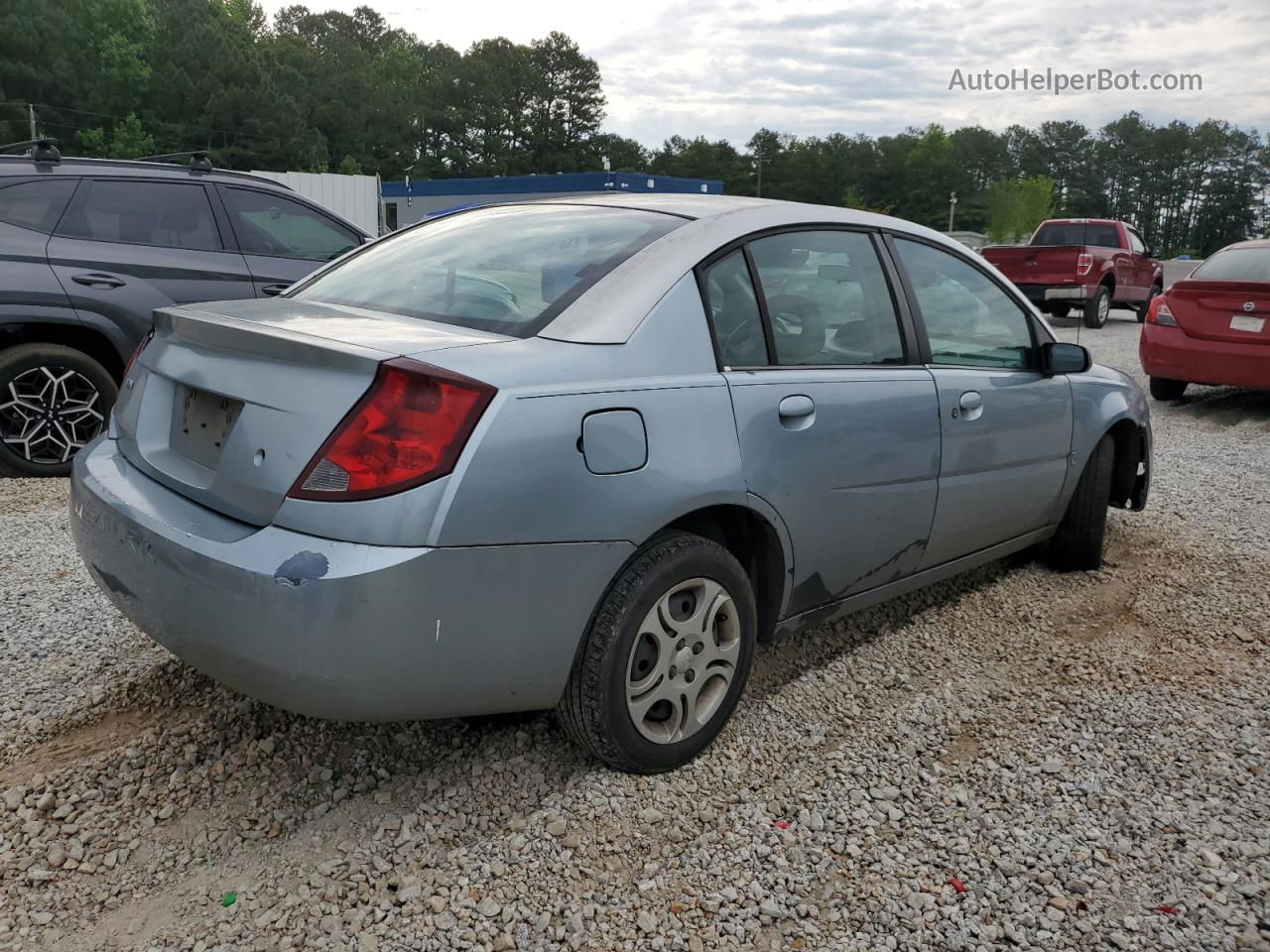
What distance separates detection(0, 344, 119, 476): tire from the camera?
5.85 metres

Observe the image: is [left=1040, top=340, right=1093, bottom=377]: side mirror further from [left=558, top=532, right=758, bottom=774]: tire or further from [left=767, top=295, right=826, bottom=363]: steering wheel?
[left=558, top=532, right=758, bottom=774]: tire

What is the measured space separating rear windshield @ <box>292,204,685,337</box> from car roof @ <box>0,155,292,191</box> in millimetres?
3590

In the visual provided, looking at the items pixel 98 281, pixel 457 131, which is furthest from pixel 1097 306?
pixel 457 131

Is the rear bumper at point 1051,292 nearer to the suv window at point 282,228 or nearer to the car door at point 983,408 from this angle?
the suv window at point 282,228

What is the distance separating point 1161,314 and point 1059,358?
6453 millimetres

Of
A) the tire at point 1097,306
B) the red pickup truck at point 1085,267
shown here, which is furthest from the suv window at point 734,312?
the tire at point 1097,306

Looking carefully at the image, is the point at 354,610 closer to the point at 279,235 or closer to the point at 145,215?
the point at 145,215

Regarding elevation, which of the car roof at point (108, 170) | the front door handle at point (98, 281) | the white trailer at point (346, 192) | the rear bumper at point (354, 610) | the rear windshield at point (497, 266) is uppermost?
the white trailer at point (346, 192)

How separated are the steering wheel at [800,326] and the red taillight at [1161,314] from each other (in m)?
7.63

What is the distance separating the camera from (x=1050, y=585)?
461 cm

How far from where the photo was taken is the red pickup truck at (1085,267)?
16281mm

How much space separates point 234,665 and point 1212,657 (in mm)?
3393

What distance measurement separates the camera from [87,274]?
6.03m

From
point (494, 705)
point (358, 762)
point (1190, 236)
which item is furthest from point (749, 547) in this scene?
point (1190, 236)
